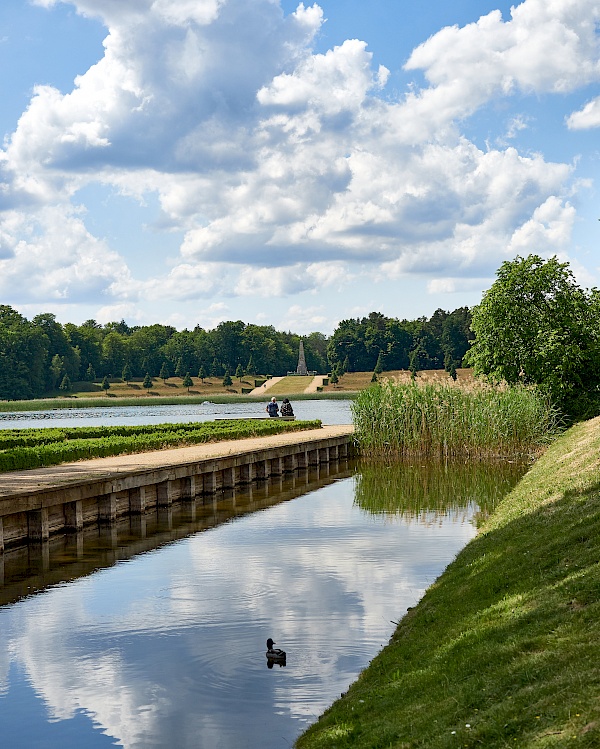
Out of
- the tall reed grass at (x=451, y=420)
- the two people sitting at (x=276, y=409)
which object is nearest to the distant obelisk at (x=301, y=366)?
the two people sitting at (x=276, y=409)

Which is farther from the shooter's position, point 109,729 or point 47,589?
point 47,589

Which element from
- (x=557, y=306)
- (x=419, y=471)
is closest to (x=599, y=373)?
(x=557, y=306)

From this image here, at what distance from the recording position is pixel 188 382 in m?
149

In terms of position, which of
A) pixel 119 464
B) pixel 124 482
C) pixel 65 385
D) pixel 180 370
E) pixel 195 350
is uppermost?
pixel 195 350

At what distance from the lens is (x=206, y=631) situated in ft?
37.6

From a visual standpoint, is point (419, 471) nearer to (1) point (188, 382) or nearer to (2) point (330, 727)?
(2) point (330, 727)

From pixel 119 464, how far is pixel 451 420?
12.4 m

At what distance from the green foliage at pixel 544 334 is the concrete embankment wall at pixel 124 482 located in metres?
7.50

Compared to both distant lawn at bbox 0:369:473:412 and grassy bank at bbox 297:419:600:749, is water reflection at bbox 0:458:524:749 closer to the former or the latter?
grassy bank at bbox 297:419:600:749

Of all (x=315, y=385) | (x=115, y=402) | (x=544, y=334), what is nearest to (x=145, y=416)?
(x=115, y=402)

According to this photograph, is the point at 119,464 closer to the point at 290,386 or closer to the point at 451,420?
the point at 451,420

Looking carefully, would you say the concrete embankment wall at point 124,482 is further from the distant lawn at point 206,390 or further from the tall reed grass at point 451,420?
the distant lawn at point 206,390

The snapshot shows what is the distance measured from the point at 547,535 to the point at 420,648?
283 cm

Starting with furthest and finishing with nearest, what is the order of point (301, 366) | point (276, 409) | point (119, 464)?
point (301, 366)
point (276, 409)
point (119, 464)
